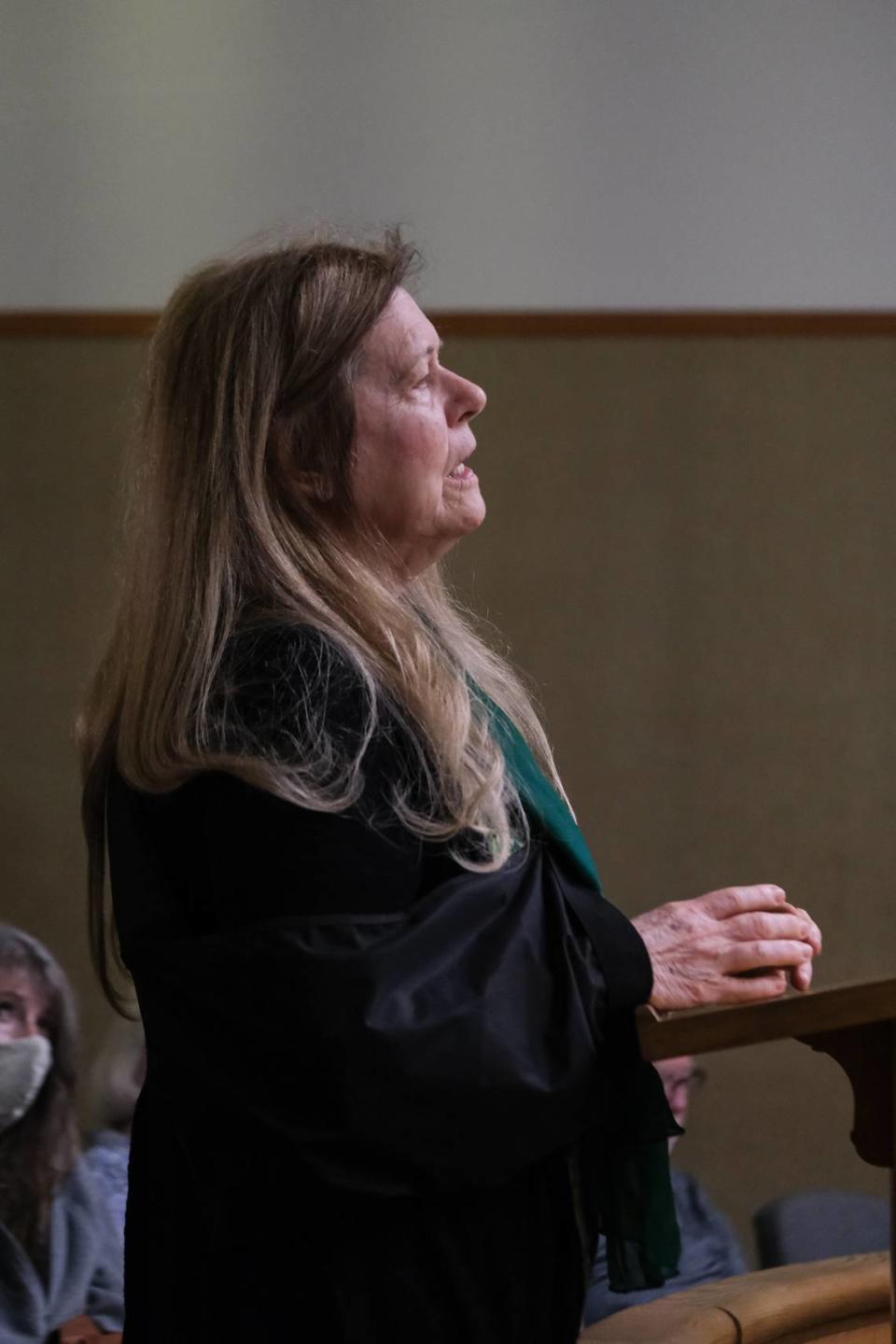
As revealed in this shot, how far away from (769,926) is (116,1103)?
204 centimetres

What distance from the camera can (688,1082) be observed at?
3330 mm

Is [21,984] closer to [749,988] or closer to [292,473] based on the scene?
[292,473]

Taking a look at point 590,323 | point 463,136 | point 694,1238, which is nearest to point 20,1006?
point 694,1238

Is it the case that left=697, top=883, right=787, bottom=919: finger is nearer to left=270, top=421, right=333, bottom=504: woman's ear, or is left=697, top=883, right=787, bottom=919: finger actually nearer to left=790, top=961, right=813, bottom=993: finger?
left=790, top=961, right=813, bottom=993: finger

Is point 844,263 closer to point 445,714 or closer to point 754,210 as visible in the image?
point 754,210

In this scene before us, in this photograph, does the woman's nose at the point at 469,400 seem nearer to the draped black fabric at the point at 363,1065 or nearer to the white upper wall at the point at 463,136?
the draped black fabric at the point at 363,1065

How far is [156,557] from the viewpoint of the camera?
4.26 ft

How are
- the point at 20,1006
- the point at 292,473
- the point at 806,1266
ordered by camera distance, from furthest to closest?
the point at 20,1006 < the point at 806,1266 < the point at 292,473

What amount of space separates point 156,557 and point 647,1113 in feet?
1.96

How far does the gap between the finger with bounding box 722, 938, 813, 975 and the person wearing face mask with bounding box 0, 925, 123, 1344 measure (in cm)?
170

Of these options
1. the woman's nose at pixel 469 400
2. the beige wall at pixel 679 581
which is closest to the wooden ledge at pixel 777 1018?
the woman's nose at pixel 469 400

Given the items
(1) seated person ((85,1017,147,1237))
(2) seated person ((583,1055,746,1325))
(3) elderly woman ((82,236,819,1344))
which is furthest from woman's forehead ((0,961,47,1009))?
(3) elderly woman ((82,236,819,1344))

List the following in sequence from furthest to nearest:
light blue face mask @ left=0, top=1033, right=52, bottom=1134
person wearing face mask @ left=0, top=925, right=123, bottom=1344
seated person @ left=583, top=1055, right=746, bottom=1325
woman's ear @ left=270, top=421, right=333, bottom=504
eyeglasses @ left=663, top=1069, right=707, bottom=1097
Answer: eyeglasses @ left=663, top=1069, right=707, bottom=1097, seated person @ left=583, top=1055, right=746, bottom=1325, light blue face mask @ left=0, top=1033, right=52, bottom=1134, person wearing face mask @ left=0, top=925, right=123, bottom=1344, woman's ear @ left=270, top=421, right=333, bottom=504

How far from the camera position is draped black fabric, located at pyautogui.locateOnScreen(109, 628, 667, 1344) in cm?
103
